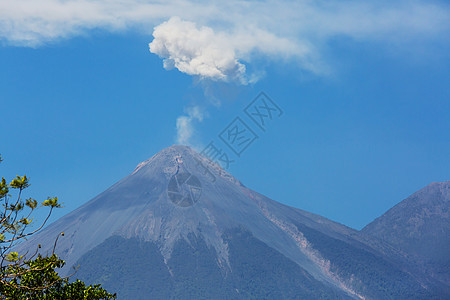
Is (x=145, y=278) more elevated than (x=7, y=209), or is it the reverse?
(x=145, y=278)

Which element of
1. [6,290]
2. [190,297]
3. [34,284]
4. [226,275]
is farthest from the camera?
[226,275]

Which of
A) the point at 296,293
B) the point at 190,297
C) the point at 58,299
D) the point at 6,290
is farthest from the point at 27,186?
the point at 296,293

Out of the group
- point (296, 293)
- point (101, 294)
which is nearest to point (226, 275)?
point (296, 293)

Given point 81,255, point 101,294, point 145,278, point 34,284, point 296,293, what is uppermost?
point 81,255

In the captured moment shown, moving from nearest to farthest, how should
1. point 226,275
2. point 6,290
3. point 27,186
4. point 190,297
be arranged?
point 27,186
point 6,290
point 190,297
point 226,275

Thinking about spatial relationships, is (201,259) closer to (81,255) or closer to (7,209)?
(81,255)

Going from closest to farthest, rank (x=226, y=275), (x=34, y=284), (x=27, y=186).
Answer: (x=27, y=186) < (x=34, y=284) < (x=226, y=275)

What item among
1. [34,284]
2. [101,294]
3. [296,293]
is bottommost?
[101,294]

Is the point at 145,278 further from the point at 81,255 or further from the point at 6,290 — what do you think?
the point at 6,290

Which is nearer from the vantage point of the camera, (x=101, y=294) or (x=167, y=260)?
(x=101, y=294)
